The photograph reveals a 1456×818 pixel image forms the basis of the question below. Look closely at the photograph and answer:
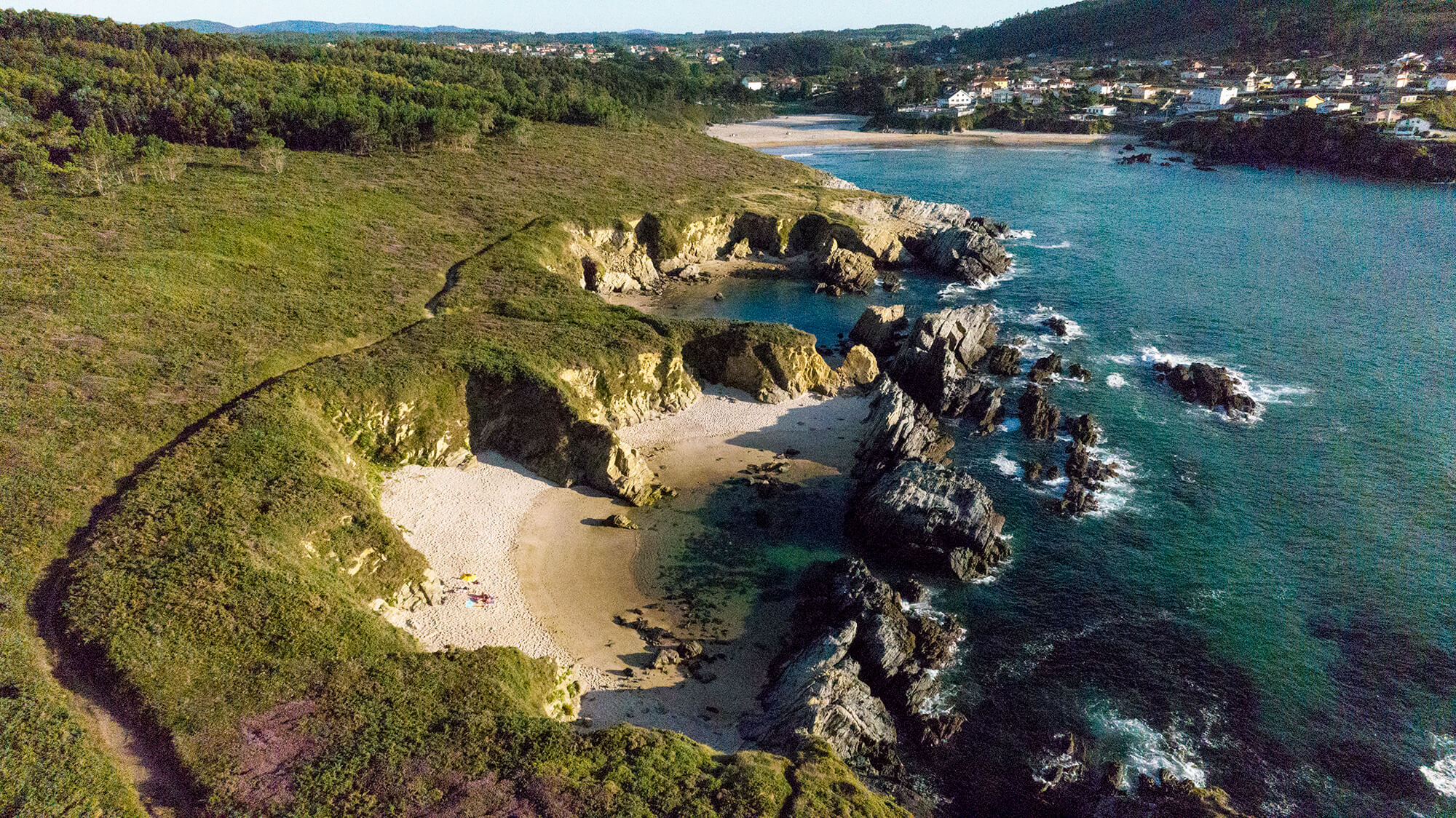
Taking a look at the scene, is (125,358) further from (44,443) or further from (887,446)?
(887,446)

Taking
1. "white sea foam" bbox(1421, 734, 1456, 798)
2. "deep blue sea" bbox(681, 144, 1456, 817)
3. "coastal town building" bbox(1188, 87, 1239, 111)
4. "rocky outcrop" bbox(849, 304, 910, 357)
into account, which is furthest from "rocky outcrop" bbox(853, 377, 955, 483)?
"coastal town building" bbox(1188, 87, 1239, 111)

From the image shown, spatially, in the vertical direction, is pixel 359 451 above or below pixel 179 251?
below

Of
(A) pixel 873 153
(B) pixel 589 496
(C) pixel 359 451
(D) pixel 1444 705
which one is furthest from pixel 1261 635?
(A) pixel 873 153

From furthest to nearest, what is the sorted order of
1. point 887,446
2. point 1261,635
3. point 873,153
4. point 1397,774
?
point 873,153
point 887,446
point 1261,635
point 1397,774

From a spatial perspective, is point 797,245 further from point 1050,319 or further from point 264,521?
point 264,521

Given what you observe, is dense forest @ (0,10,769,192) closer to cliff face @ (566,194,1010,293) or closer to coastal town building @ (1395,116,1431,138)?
cliff face @ (566,194,1010,293)
